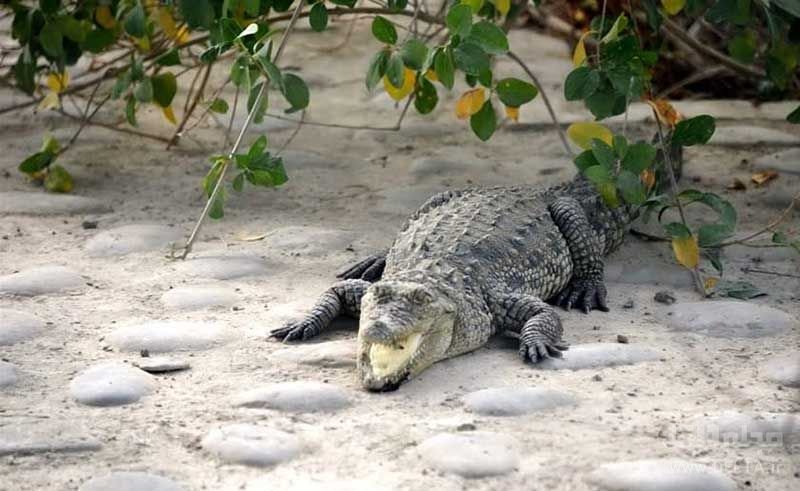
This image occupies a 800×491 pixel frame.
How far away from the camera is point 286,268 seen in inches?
221

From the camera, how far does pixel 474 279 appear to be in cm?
502

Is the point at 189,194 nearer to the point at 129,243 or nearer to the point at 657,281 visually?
the point at 129,243

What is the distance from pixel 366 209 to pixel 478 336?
1688 millimetres

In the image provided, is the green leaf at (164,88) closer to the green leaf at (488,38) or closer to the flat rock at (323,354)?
the green leaf at (488,38)

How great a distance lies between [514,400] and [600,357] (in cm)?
54

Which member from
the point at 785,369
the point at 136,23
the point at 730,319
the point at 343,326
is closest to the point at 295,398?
the point at 343,326

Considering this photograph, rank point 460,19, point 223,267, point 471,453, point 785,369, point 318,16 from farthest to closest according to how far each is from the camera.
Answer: point 223,267, point 318,16, point 460,19, point 785,369, point 471,453

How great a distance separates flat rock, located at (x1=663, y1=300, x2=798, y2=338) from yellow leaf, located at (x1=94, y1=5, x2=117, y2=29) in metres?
3.10

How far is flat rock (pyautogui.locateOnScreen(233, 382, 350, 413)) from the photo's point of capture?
4.20 metres

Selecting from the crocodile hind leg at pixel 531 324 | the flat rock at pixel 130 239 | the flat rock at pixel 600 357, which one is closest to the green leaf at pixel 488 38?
the crocodile hind leg at pixel 531 324

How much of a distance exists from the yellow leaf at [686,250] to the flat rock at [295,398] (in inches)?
68.1

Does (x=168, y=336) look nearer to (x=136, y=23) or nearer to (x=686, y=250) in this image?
(x=136, y=23)

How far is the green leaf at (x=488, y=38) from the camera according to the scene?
5002mm

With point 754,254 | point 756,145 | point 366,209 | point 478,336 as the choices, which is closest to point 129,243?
point 366,209
